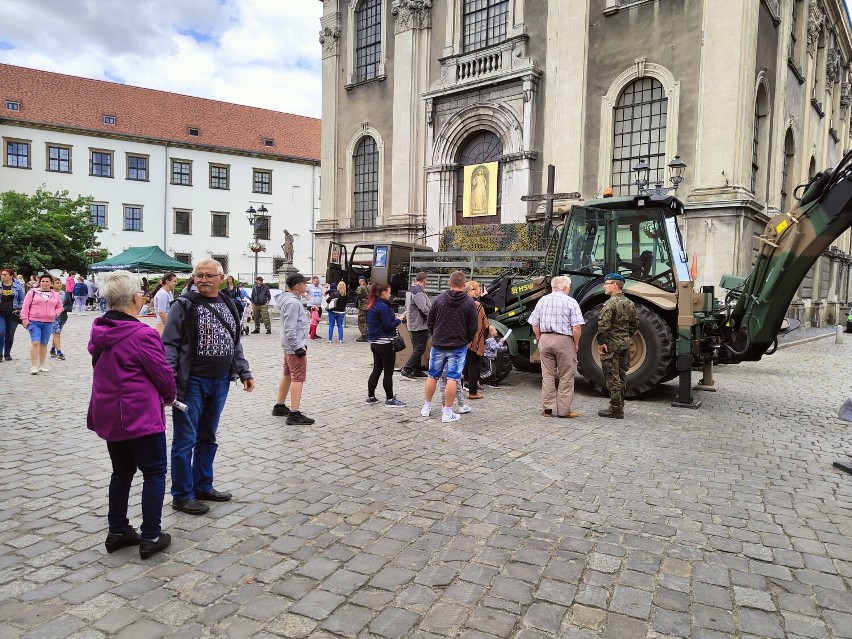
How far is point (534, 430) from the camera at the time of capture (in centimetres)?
708

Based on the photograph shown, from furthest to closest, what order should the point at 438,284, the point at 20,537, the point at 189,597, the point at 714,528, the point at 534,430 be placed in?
the point at 438,284
the point at 534,430
the point at 714,528
the point at 20,537
the point at 189,597

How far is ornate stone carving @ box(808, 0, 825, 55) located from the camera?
79.3ft

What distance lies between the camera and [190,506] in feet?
14.4

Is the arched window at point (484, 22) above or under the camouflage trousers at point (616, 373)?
above

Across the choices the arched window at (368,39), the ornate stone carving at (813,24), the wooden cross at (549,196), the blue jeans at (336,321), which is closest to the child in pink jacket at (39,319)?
the blue jeans at (336,321)

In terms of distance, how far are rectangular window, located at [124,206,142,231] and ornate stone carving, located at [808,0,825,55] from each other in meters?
45.1

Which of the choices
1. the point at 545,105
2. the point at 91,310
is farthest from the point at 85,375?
the point at 91,310

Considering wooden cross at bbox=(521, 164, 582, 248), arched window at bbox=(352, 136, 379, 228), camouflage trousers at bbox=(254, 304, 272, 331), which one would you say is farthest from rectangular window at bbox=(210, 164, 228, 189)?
wooden cross at bbox=(521, 164, 582, 248)

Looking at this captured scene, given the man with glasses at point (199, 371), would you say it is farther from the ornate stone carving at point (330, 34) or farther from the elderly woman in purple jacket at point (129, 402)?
the ornate stone carving at point (330, 34)

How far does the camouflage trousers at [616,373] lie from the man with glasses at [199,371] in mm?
4983

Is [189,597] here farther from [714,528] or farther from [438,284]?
[438,284]

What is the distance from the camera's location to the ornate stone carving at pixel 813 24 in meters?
24.2

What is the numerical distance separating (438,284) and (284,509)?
9600 mm

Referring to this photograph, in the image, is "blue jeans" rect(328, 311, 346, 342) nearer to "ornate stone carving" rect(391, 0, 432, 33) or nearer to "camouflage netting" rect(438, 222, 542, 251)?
"camouflage netting" rect(438, 222, 542, 251)
